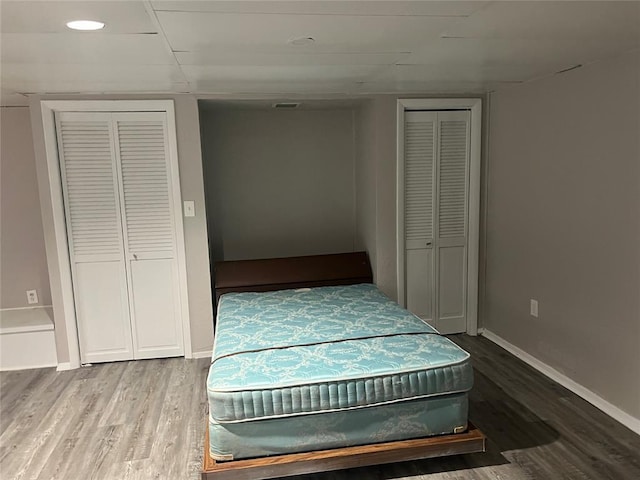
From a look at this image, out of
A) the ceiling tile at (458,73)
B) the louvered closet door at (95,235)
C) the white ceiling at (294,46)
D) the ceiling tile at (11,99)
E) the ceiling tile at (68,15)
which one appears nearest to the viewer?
the ceiling tile at (68,15)

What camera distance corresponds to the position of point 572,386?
3053 millimetres

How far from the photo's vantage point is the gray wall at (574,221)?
2.59 m

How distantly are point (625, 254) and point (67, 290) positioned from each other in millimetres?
3660

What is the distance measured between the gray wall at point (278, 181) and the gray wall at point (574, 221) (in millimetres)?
1322

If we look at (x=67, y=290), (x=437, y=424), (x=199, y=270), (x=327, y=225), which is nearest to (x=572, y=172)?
(x=437, y=424)

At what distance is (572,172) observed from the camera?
117 inches

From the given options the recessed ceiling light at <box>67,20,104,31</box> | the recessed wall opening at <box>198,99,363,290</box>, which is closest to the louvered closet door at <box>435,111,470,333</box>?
the recessed wall opening at <box>198,99,363,290</box>

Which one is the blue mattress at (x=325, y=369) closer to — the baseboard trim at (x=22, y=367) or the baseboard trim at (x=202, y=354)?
the baseboard trim at (x=202, y=354)

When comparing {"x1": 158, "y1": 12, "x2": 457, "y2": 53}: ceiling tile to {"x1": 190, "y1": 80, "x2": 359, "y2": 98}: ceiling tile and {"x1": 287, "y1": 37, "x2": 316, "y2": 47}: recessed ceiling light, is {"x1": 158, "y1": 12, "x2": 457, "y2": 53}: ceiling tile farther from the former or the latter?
{"x1": 190, "y1": 80, "x2": 359, "y2": 98}: ceiling tile

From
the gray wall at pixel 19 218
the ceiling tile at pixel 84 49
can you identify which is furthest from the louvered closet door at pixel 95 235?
the ceiling tile at pixel 84 49

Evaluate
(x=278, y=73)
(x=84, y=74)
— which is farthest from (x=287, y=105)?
(x=84, y=74)

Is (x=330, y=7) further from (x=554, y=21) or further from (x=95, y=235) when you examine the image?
(x=95, y=235)

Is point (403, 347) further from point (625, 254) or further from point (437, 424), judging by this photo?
point (625, 254)

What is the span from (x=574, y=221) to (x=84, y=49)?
9.30 feet
